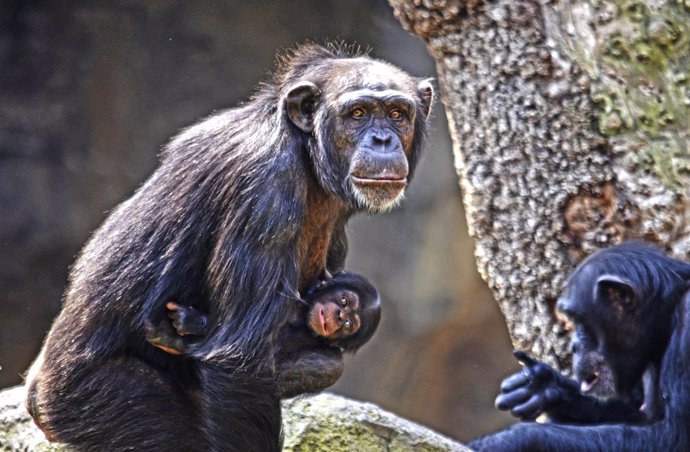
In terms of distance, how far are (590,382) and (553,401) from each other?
26cm

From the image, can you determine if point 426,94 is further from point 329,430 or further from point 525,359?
point 329,430

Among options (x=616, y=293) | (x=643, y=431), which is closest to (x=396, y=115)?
(x=616, y=293)

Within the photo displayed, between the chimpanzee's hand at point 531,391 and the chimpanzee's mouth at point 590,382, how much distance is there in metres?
0.20

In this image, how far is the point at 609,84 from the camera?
19.2 ft

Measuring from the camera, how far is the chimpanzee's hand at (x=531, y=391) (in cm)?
533

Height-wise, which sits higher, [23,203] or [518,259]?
[23,203]

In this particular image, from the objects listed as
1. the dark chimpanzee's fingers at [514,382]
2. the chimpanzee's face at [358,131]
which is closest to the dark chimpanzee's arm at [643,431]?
the dark chimpanzee's fingers at [514,382]

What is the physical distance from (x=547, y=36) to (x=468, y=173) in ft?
3.17

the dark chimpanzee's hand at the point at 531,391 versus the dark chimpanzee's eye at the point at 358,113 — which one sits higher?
the dark chimpanzee's eye at the point at 358,113

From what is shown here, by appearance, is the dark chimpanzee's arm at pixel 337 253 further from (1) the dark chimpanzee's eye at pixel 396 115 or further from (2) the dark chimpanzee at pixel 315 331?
(1) the dark chimpanzee's eye at pixel 396 115

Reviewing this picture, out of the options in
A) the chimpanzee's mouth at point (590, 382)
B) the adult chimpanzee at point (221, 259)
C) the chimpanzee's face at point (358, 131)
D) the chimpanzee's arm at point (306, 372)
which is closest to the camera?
the adult chimpanzee at point (221, 259)

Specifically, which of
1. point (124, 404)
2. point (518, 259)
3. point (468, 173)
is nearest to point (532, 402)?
point (518, 259)

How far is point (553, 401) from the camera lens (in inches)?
213

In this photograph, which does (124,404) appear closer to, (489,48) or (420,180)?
(489,48)
